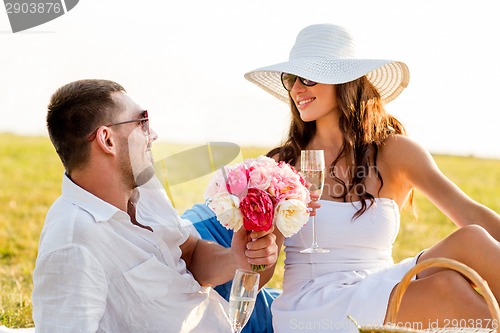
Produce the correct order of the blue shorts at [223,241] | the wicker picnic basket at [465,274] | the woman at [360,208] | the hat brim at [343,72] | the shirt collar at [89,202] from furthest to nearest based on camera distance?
the blue shorts at [223,241], the hat brim at [343,72], the woman at [360,208], the shirt collar at [89,202], the wicker picnic basket at [465,274]

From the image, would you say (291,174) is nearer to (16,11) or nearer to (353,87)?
(353,87)

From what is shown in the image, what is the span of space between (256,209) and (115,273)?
677 mm

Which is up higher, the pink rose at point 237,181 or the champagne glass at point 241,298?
the pink rose at point 237,181

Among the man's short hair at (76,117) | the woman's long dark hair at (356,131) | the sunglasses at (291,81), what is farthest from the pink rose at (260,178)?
the sunglasses at (291,81)

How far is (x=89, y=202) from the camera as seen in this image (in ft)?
9.95

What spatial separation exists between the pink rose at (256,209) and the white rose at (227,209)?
26 mm

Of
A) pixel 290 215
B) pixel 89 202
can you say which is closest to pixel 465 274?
pixel 290 215

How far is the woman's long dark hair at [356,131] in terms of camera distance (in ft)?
13.4

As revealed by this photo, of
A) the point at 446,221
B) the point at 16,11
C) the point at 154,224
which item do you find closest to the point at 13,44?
the point at 16,11

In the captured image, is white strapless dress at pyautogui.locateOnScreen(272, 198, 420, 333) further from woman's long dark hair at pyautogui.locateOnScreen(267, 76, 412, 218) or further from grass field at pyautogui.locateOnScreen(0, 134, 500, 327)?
grass field at pyautogui.locateOnScreen(0, 134, 500, 327)

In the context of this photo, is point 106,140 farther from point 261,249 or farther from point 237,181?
point 261,249

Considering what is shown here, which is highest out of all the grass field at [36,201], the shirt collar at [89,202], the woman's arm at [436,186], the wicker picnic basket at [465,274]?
the shirt collar at [89,202]

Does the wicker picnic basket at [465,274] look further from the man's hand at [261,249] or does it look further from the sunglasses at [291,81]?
the sunglasses at [291,81]

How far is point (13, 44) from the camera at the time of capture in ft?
37.4
